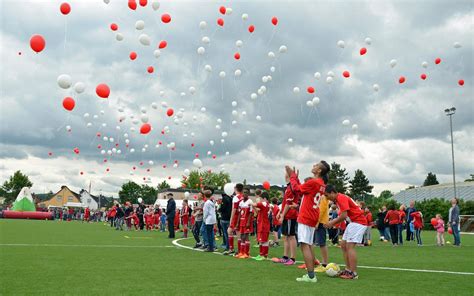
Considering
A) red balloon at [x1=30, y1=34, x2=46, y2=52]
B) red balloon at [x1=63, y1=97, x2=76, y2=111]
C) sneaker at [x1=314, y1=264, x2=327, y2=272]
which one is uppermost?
red balloon at [x1=30, y1=34, x2=46, y2=52]

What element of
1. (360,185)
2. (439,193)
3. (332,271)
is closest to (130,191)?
(360,185)

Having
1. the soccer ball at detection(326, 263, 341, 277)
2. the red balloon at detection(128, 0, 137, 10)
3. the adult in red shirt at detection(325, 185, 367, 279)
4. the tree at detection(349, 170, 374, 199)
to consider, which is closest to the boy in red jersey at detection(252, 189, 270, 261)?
the soccer ball at detection(326, 263, 341, 277)

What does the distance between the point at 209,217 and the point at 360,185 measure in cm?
11986

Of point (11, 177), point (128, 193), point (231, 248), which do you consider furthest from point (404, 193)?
point (128, 193)

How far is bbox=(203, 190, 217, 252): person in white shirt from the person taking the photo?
510 inches

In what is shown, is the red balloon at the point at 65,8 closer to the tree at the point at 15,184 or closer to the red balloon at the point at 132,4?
the red balloon at the point at 132,4

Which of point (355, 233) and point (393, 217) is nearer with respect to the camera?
point (355, 233)

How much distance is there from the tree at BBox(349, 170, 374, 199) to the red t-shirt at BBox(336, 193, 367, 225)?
4798 inches

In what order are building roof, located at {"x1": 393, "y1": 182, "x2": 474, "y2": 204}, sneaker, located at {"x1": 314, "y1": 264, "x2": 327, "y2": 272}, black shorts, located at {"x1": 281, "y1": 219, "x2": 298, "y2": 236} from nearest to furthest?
sneaker, located at {"x1": 314, "y1": 264, "x2": 327, "y2": 272} → black shorts, located at {"x1": 281, "y1": 219, "x2": 298, "y2": 236} → building roof, located at {"x1": 393, "y1": 182, "x2": 474, "y2": 204}

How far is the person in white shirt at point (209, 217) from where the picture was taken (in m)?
13.0

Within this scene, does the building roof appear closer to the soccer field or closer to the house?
the soccer field

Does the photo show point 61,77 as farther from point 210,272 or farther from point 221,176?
point 221,176

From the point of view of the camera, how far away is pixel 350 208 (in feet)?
26.8

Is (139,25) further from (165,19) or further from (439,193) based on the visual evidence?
(439,193)
